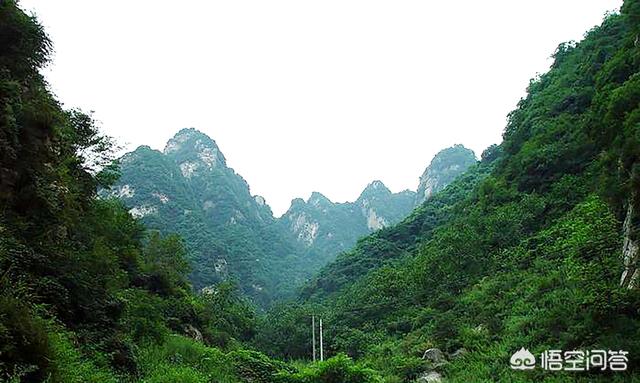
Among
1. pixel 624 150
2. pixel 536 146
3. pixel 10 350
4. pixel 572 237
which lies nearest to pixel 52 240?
pixel 10 350

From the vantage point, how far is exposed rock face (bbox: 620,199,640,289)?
11336 millimetres

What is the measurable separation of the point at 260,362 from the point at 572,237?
1213 cm

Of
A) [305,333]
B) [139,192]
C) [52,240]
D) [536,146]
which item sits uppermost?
[139,192]

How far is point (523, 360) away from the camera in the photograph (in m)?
13.9

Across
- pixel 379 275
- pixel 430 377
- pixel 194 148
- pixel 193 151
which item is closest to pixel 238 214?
pixel 193 151

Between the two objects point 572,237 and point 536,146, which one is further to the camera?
point 536,146

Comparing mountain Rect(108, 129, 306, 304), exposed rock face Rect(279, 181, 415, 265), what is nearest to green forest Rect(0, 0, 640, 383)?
mountain Rect(108, 129, 306, 304)

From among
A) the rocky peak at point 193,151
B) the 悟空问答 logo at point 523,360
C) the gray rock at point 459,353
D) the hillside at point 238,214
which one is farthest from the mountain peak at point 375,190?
the 悟空问答 logo at point 523,360

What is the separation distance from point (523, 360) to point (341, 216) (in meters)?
132

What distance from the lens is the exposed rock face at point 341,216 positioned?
136m

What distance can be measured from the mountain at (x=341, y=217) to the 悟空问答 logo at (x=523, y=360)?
106321 mm

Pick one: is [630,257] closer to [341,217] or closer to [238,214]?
[238,214]

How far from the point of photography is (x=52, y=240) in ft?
32.7

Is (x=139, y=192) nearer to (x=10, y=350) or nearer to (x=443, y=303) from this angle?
(x=443, y=303)
